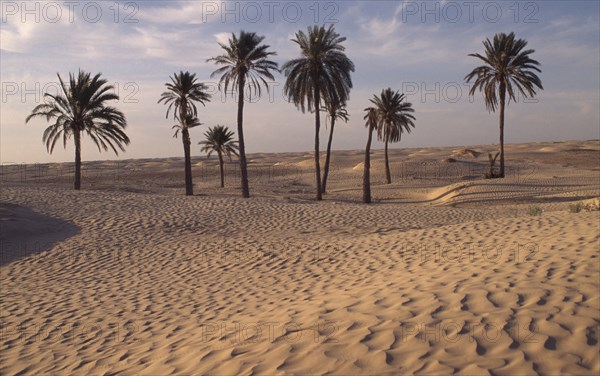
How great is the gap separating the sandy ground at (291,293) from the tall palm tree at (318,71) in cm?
1112

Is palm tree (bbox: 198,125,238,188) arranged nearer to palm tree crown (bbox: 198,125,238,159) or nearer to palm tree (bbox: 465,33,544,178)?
palm tree crown (bbox: 198,125,238,159)

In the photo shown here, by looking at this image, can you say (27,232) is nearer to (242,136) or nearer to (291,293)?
(291,293)

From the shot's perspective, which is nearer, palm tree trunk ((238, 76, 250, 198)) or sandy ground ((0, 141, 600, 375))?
sandy ground ((0, 141, 600, 375))

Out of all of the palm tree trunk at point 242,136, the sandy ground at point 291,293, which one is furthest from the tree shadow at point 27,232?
the palm tree trunk at point 242,136

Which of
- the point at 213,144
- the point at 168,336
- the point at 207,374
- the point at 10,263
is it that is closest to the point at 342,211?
the point at 10,263

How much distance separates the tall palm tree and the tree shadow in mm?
15035

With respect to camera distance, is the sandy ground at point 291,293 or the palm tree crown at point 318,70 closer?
the sandy ground at point 291,293

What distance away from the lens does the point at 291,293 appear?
7473 millimetres

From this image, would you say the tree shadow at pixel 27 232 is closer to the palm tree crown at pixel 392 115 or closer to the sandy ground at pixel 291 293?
the sandy ground at pixel 291 293

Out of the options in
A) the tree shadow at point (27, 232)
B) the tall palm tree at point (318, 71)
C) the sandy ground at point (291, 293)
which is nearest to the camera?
the sandy ground at point (291, 293)

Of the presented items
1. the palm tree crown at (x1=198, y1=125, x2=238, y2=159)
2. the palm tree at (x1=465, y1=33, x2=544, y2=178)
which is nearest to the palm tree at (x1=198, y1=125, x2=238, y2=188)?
the palm tree crown at (x1=198, y1=125, x2=238, y2=159)

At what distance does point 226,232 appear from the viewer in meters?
13.7

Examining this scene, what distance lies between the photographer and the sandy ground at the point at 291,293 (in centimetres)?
403

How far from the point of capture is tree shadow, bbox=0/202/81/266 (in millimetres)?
11516
